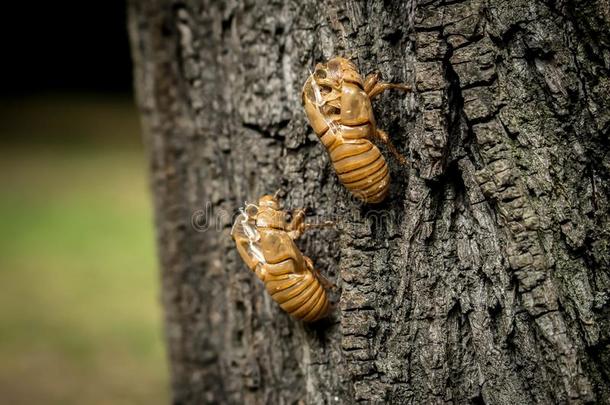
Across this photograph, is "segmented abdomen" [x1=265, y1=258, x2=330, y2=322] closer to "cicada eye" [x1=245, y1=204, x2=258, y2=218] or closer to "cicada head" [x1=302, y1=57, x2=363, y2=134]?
"cicada eye" [x1=245, y1=204, x2=258, y2=218]

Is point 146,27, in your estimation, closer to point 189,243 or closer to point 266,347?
point 189,243

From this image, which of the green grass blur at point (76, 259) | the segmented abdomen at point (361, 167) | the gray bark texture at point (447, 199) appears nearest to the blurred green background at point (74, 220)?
the green grass blur at point (76, 259)

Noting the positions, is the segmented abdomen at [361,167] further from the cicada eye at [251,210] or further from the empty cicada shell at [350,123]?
the cicada eye at [251,210]

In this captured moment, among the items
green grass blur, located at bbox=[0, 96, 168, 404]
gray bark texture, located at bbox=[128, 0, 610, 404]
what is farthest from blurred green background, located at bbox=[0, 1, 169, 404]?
gray bark texture, located at bbox=[128, 0, 610, 404]

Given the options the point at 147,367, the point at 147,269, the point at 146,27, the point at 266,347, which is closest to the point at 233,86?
the point at 146,27

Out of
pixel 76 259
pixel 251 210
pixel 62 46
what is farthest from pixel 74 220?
pixel 251 210

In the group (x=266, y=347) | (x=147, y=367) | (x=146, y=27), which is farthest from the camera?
(x=147, y=367)
